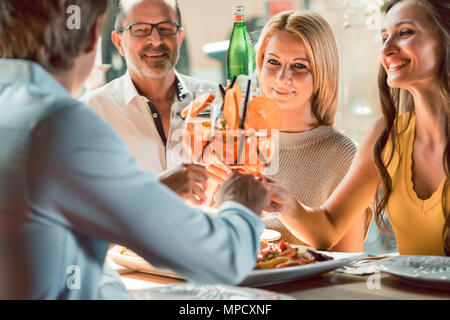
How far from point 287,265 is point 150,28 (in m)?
1.61

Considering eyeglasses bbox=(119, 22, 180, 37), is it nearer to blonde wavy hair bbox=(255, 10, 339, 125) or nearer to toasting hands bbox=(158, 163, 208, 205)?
blonde wavy hair bbox=(255, 10, 339, 125)

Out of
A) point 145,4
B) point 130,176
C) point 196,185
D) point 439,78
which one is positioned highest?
point 145,4

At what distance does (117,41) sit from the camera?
2537mm

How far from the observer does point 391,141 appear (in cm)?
171

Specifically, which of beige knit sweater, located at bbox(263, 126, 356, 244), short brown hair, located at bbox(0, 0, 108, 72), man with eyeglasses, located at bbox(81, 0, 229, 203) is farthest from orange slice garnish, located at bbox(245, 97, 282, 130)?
man with eyeglasses, located at bbox(81, 0, 229, 203)

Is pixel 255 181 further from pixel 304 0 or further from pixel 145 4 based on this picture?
pixel 304 0

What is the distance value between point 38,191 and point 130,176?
118 millimetres

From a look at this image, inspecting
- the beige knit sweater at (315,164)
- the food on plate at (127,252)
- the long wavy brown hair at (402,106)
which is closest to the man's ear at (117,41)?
the beige knit sweater at (315,164)

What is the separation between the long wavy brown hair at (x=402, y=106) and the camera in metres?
1.56

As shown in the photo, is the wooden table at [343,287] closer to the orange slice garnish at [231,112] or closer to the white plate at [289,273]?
the white plate at [289,273]

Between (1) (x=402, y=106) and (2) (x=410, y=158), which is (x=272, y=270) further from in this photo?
(1) (x=402, y=106)

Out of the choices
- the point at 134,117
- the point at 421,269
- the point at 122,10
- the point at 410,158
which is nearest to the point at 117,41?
the point at 122,10

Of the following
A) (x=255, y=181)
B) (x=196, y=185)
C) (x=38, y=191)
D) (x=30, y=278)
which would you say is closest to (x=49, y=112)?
(x=38, y=191)

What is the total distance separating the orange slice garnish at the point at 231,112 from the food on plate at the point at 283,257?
0.98 feet
